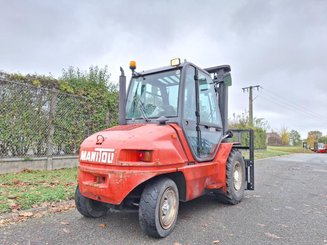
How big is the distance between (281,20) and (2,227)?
1026cm

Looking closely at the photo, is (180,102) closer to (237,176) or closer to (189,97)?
(189,97)

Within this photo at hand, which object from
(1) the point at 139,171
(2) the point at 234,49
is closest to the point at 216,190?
(1) the point at 139,171

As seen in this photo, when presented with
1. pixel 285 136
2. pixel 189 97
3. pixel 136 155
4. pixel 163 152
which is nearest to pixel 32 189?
pixel 136 155

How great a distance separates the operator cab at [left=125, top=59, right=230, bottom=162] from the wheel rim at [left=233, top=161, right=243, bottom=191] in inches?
31.5

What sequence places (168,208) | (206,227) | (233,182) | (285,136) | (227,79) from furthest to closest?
(285,136) < (227,79) < (233,182) < (206,227) < (168,208)

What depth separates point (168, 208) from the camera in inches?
124

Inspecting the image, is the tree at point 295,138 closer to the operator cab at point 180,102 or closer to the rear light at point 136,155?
the operator cab at point 180,102

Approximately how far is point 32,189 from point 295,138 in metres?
68.9

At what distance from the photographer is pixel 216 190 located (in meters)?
4.38

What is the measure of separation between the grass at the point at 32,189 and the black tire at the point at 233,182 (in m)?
2.86

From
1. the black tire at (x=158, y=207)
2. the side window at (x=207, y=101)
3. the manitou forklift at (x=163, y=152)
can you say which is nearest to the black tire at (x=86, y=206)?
the manitou forklift at (x=163, y=152)

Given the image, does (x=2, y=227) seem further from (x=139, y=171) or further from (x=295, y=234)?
(x=295, y=234)

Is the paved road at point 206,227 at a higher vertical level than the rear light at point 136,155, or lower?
lower

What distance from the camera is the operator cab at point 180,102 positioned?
365 centimetres
